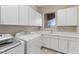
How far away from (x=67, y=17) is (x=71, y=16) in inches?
7.0

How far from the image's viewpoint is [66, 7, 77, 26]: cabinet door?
3410 millimetres

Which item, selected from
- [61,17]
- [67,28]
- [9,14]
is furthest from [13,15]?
[67,28]

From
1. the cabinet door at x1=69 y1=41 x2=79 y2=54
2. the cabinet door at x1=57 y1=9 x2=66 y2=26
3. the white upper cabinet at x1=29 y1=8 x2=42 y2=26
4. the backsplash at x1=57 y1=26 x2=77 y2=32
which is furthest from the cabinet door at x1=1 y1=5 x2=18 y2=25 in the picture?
the backsplash at x1=57 y1=26 x2=77 y2=32

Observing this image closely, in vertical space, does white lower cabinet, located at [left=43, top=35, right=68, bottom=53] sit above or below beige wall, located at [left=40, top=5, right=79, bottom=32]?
below

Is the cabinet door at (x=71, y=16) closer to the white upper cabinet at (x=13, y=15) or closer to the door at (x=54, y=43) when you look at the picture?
the door at (x=54, y=43)

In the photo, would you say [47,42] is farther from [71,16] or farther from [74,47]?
[71,16]

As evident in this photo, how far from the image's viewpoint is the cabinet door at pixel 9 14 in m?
2.07

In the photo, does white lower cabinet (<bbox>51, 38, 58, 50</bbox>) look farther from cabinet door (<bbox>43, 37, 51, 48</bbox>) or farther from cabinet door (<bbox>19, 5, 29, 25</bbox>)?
cabinet door (<bbox>19, 5, 29, 25</bbox>)

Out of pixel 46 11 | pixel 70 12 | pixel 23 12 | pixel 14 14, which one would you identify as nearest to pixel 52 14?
pixel 46 11

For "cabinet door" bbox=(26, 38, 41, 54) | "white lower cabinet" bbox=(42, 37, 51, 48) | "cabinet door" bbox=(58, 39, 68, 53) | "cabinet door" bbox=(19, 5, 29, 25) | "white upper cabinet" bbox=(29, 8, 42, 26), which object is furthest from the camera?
"white lower cabinet" bbox=(42, 37, 51, 48)

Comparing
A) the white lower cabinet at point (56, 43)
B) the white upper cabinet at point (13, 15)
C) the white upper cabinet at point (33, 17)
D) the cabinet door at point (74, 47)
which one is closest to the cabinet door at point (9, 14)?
the white upper cabinet at point (13, 15)

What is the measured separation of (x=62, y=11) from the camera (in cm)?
380

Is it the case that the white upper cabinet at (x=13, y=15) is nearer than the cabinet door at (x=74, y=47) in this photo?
Yes

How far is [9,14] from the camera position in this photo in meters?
2.23
